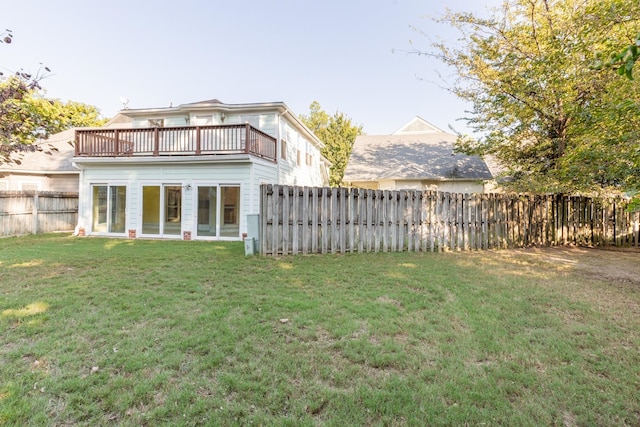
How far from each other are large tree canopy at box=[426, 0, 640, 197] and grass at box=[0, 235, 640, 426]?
3976mm

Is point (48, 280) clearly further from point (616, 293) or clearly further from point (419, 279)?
point (616, 293)

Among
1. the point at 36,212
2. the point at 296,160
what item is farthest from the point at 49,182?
the point at 296,160

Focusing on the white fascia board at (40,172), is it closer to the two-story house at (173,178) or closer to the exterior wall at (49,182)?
the exterior wall at (49,182)

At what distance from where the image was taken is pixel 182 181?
37.9 ft

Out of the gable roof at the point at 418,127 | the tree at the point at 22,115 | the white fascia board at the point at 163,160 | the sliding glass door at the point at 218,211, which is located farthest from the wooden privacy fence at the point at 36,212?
the gable roof at the point at 418,127

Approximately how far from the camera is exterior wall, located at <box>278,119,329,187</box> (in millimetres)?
14316

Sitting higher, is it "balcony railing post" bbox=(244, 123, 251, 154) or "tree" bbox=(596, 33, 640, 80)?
"balcony railing post" bbox=(244, 123, 251, 154)

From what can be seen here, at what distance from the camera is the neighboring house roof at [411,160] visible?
17547mm

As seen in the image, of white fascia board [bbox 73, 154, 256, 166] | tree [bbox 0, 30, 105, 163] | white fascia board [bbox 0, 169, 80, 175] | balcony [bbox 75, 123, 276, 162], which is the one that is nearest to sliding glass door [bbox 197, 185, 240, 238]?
white fascia board [bbox 73, 154, 256, 166]

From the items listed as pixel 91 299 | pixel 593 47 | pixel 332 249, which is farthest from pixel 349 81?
pixel 91 299

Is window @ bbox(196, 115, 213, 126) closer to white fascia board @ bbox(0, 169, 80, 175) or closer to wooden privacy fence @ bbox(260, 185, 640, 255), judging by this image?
wooden privacy fence @ bbox(260, 185, 640, 255)

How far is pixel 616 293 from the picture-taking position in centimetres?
500

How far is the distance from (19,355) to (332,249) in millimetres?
5988

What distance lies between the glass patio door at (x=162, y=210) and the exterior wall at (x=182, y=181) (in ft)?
0.49
